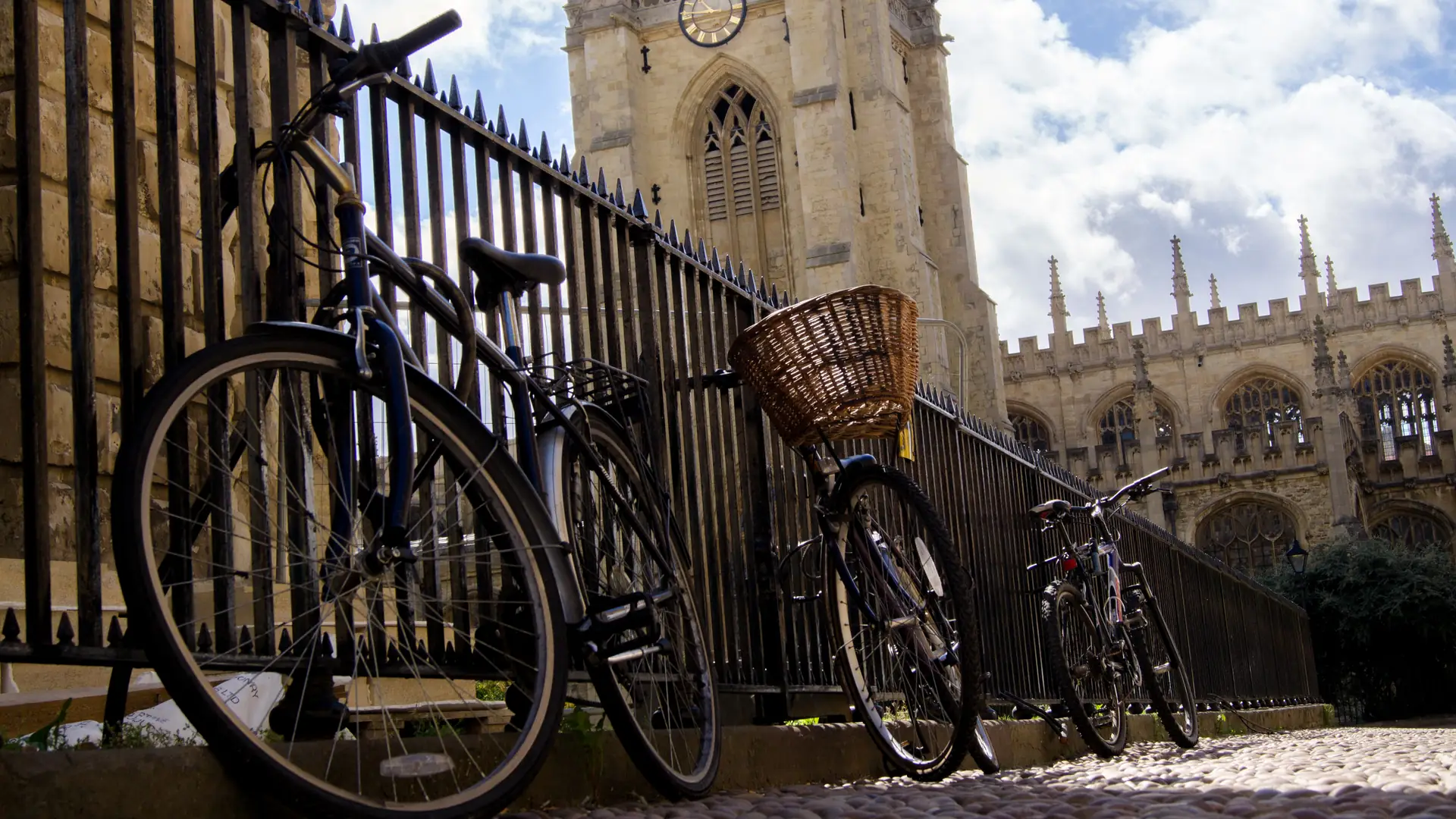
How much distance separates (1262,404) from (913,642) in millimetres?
47119

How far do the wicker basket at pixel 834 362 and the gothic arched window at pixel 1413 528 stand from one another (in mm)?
40730

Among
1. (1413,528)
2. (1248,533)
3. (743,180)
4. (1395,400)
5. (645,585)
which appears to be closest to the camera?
(645,585)

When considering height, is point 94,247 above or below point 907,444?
above

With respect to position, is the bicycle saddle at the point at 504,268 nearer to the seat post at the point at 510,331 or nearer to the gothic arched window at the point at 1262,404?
the seat post at the point at 510,331

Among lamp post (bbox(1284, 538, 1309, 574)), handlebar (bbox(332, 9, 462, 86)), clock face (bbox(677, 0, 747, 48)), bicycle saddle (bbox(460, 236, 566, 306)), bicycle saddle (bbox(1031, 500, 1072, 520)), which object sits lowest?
bicycle saddle (bbox(1031, 500, 1072, 520))

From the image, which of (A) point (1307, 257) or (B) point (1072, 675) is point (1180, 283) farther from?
(B) point (1072, 675)

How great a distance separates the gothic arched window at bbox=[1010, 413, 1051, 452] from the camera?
5066 centimetres

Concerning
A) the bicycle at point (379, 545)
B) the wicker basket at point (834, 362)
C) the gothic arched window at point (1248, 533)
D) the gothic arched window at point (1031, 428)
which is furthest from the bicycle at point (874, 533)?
the gothic arched window at point (1031, 428)

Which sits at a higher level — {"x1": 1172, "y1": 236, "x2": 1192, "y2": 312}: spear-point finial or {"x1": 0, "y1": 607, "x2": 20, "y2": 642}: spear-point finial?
{"x1": 1172, "y1": 236, "x2": 1192, "y2": 312}: spear-point finial

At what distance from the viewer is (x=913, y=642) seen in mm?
4488

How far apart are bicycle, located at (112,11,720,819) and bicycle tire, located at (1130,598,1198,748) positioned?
3.63 meters

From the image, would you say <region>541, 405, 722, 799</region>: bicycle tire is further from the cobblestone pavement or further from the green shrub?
the green shrub

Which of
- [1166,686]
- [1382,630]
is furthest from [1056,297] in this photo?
[1166,686]

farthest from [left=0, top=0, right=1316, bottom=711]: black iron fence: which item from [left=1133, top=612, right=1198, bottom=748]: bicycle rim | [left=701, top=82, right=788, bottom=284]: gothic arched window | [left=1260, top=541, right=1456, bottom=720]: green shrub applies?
[left=701, top=82, right=788, bottom=284]: gothic arched window
